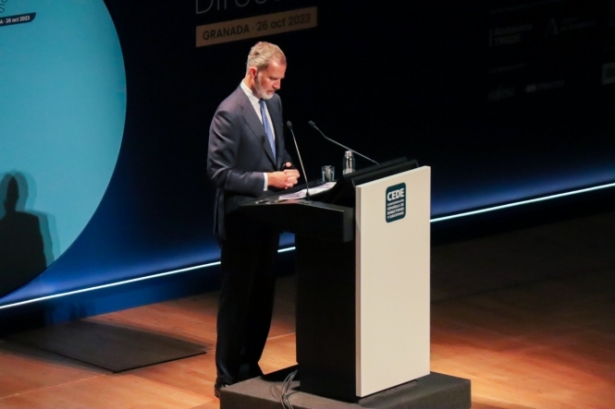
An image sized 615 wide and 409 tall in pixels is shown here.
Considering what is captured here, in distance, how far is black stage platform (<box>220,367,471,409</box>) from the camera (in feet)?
15.9

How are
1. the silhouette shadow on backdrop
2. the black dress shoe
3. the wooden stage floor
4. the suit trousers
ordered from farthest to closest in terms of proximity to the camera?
the silhouette shadow on backdrop → the wooden stage floor → the black dress shoe → the suit trousers

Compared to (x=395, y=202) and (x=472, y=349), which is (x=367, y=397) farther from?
(x=472, y=349)

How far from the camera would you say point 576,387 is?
5.63m

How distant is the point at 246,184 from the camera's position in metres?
5.16

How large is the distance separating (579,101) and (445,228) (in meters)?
1.55

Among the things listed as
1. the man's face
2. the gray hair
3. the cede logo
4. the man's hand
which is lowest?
the cede logo

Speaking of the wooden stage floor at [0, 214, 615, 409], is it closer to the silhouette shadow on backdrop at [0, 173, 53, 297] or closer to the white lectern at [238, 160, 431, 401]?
the silhouette shadow on backdrop at [0, 173, 53, 297]

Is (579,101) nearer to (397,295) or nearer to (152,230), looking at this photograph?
(152,230)

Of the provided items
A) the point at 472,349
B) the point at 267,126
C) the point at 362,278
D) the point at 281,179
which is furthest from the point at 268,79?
the point at 472,349

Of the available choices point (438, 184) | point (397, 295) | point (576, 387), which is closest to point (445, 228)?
point (438, 184)

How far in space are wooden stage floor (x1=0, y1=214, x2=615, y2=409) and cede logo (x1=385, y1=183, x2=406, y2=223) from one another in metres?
1.08

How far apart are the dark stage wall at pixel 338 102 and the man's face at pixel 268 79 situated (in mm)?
1620

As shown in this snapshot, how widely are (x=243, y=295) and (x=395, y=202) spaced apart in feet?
2.98

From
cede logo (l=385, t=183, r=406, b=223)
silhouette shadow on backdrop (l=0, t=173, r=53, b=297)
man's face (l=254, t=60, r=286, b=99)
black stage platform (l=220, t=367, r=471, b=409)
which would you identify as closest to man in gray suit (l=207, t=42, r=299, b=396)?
man's face (l=254, t=60, r=286, b=99)
